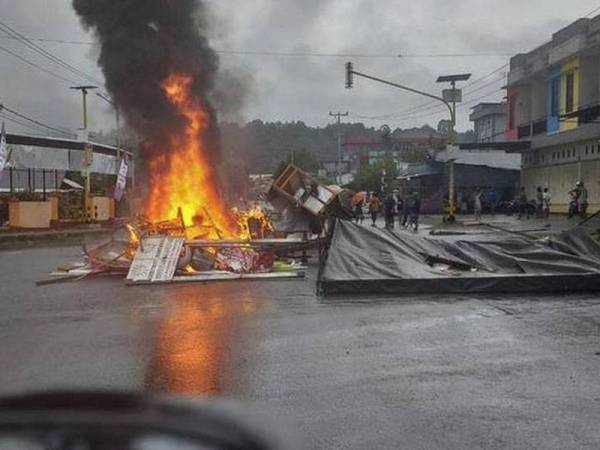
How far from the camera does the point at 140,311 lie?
35.0ft

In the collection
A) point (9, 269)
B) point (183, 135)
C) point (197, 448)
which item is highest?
point (183, 135)

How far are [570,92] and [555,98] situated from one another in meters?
2.48

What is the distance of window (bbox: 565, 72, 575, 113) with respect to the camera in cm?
3444

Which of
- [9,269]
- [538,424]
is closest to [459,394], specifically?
[538,424]

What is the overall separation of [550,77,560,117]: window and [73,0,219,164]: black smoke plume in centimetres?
2313

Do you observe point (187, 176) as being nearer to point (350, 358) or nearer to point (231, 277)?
point (231, 277)

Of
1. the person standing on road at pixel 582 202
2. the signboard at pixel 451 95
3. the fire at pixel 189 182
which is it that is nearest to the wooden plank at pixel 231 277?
the fire at pixel 189 182

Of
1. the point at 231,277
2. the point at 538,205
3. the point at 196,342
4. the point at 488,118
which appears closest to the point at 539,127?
the point at 538,205

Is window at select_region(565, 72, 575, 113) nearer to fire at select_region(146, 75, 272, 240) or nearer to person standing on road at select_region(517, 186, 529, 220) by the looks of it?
person standing on road at select_region(517, 186, 529, 220)

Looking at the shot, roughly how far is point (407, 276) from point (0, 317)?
20.9ft

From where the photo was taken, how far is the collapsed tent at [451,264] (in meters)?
11.8

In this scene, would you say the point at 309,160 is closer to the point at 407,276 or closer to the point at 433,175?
the point at 433,175

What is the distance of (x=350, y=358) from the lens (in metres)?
7.30

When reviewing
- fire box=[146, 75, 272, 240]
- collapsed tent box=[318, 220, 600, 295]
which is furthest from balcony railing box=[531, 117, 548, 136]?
collapsed tent box=[318, 220, 600, 295]
